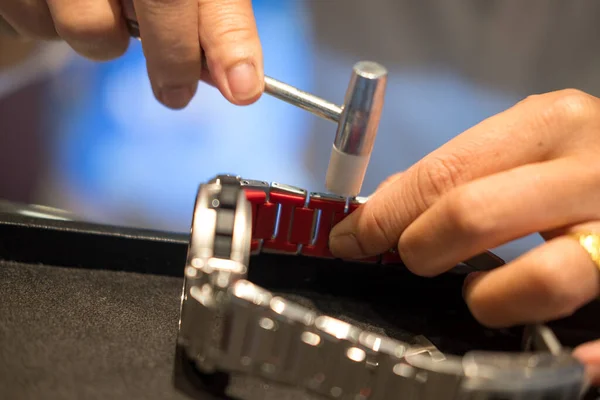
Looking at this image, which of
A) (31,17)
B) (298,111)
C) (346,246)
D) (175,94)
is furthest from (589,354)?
(298,111)

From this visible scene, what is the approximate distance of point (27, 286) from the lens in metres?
0.47

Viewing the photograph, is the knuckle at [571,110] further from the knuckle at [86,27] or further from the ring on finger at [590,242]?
the knuckle at [86,27]

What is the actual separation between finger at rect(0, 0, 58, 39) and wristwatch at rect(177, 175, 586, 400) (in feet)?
1.17

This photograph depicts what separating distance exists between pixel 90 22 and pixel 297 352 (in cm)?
40

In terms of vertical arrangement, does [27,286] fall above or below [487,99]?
below

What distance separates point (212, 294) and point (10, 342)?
0.54 feet

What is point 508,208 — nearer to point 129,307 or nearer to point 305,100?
point 305,100

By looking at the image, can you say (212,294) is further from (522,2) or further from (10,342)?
(522,2)

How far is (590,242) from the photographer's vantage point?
16.7 inches

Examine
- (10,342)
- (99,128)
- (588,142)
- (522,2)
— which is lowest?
(10,342)

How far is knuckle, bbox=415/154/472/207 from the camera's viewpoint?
476 millimetres

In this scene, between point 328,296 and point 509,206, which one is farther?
point 328,296

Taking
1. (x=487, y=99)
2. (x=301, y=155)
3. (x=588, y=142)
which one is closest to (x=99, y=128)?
(x=301, y=155)

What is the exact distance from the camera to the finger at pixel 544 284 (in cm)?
41
